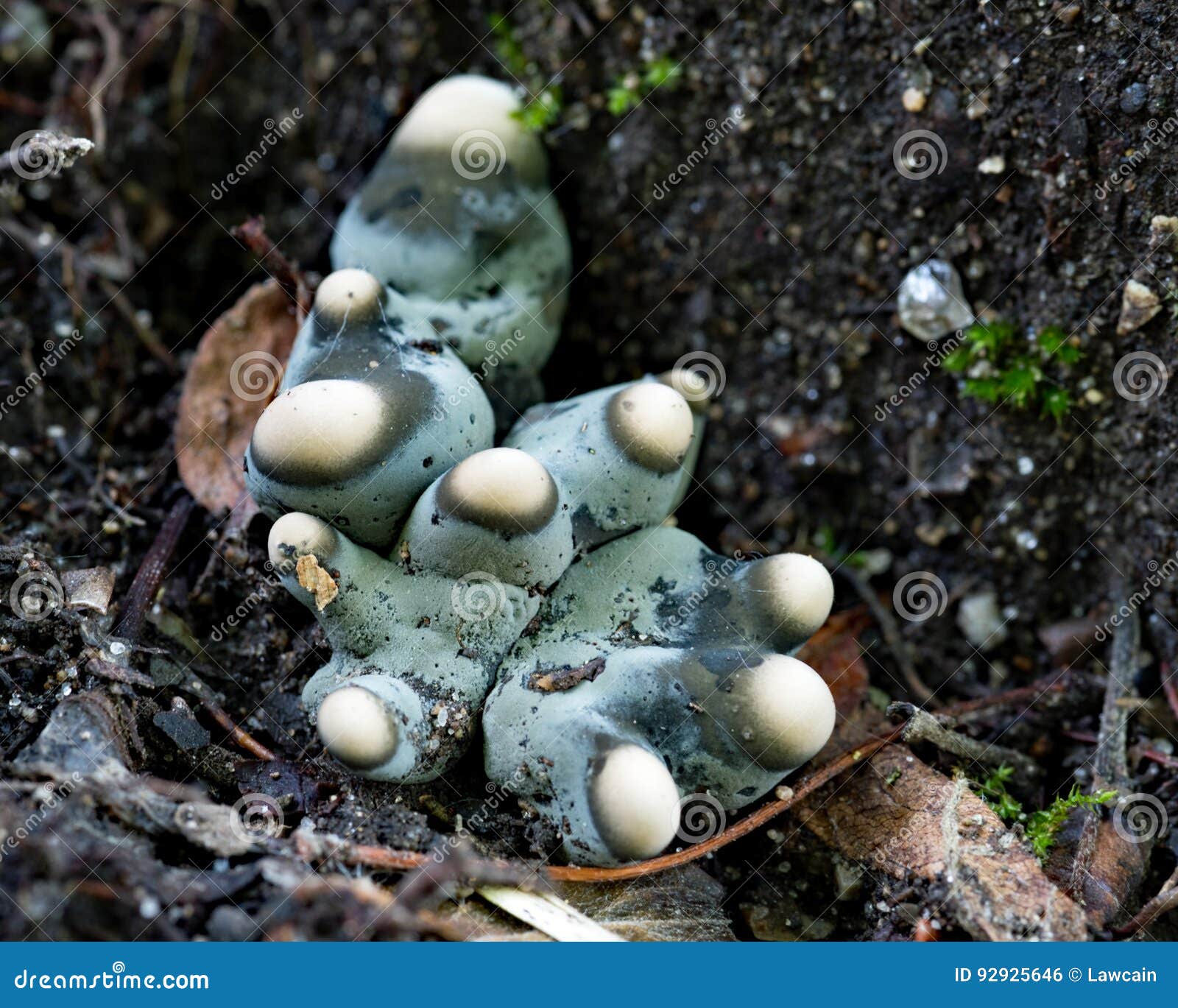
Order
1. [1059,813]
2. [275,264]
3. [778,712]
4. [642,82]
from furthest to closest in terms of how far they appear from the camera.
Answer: [642,82] < [275,264] < [1059,813] < [778,712]

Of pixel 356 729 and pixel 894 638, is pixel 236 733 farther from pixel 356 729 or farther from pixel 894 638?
pixel 894 638

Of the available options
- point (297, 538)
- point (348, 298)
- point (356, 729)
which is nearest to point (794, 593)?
point (356, 729)

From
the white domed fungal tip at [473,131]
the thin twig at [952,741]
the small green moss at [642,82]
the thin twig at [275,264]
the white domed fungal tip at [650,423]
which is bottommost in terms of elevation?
the thin twig at [952,741]

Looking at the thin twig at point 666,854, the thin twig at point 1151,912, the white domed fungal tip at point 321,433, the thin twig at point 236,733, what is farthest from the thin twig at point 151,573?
the thin twig at point 1151,912

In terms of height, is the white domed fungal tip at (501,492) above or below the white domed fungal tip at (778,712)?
above

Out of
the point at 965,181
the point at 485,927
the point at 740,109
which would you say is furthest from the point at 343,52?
the point at 485,927

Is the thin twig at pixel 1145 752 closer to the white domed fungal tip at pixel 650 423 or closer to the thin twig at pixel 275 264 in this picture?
the white domed fungal tip at pixel 650 423
